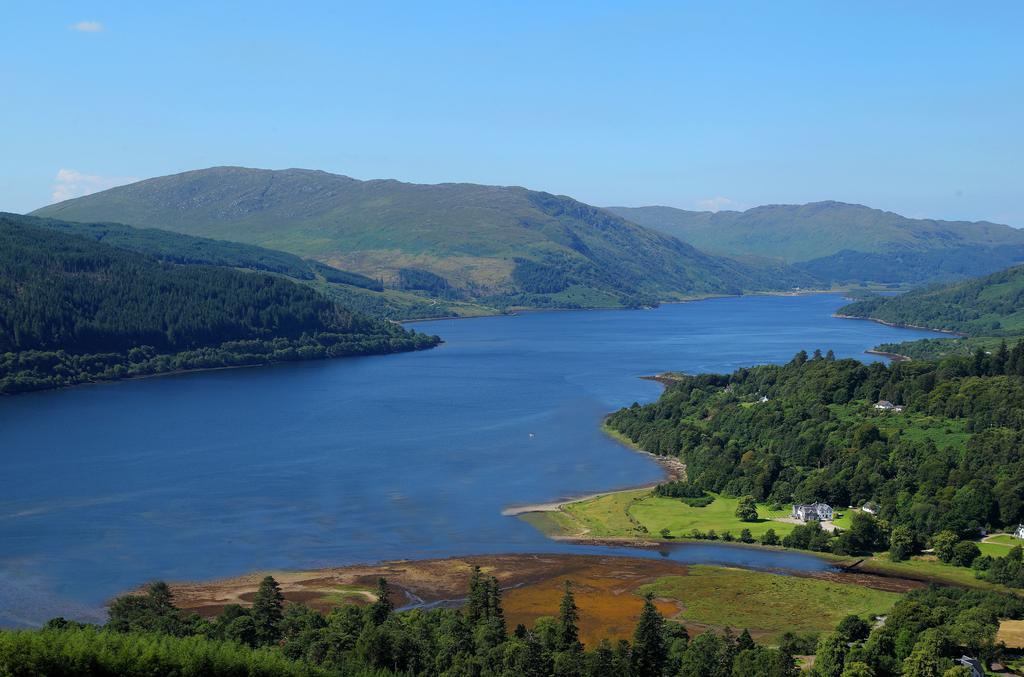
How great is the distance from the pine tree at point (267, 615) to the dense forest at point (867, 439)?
31.1 meters

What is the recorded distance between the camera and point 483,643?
39906 millimetres

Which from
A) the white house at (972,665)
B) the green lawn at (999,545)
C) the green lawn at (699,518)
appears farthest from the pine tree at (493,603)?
the green lawn at (999,545)

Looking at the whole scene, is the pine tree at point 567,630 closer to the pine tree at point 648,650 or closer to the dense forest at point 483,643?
the dense forest at point 483,643

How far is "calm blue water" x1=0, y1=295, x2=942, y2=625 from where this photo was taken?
2291 inches

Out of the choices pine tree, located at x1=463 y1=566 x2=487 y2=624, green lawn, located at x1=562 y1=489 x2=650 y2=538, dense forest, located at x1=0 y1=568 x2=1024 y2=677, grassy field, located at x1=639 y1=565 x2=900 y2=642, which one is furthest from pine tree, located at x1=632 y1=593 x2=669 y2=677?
green lawn, located at x1=562 y1=489 x2=650 y2=538

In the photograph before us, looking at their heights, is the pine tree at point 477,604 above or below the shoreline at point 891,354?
below

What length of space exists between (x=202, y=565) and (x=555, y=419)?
49012 mm

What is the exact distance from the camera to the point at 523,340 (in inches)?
7244

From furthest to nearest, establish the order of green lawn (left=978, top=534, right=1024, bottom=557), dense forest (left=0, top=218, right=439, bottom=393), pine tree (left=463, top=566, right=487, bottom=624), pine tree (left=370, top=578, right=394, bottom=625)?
dense forest (left=0, top=218, right=439, bottom=393)
green lawn (left=978, top=534, right=1024, bottom=557)
pine tree (left=463, top=566, right=487, bottom=624)
pine tree (left=370, top=578, right=394, bottom=625)

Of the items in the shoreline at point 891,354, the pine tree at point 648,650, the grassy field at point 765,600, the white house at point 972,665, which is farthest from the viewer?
the shoreline at point 891,354

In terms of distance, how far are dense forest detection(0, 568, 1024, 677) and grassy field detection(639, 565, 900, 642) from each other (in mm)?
2615

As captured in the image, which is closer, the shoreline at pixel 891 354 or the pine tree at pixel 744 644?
the pine tree at pixel 744 644

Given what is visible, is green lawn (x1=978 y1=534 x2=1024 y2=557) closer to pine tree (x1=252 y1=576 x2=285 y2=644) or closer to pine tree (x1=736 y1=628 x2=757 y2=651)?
pine tree (x1=736 y1=628 x2=757 y2=651)

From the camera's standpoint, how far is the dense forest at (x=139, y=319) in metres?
128
